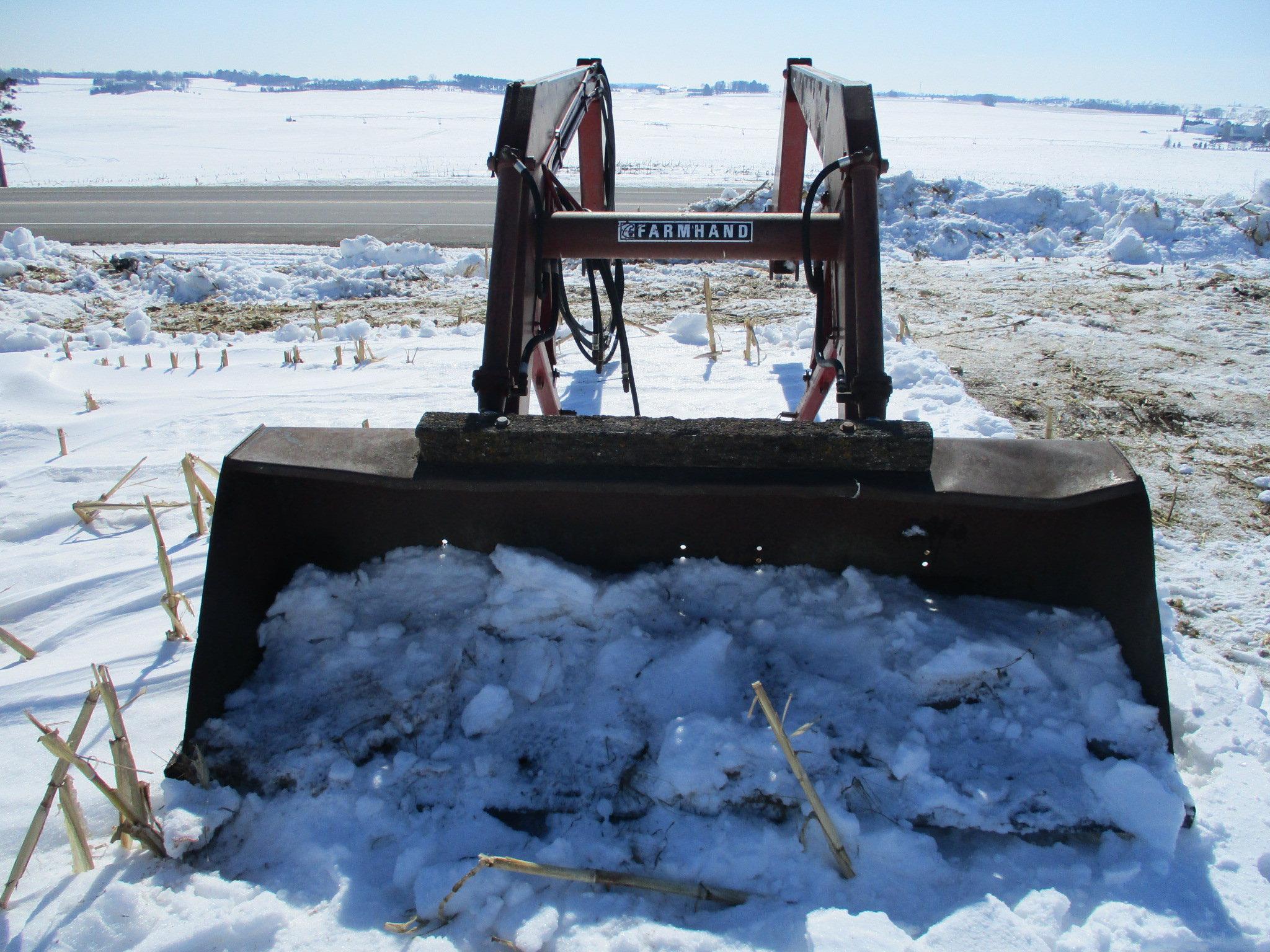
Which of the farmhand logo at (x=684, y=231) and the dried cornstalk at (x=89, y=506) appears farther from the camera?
the dried cornstalk at (x=89, y=506)

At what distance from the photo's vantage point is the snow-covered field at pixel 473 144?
24.6 metres

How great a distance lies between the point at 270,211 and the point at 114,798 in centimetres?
1874

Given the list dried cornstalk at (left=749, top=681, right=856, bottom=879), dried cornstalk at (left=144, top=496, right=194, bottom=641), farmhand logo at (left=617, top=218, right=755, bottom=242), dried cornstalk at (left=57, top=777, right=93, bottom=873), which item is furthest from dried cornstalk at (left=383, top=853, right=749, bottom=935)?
farmhand logo at (left=617, top=218, right=755, bottom=242)

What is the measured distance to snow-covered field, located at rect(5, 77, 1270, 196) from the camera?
24.6 m

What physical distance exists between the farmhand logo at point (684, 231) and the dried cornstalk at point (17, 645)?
2.46 metres

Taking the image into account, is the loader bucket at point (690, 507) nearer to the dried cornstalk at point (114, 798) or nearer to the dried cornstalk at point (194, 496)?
the dried cornstalk at point (114, 798)

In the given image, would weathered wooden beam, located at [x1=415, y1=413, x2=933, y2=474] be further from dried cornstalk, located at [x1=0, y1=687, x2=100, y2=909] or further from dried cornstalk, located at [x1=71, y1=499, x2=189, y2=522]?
dried cornstalk, located at [x1=71, y1=499, x2=189, y2=522]

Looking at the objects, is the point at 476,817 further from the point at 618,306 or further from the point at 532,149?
the point at 618,306

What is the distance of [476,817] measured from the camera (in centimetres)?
184

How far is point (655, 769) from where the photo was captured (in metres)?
1.91

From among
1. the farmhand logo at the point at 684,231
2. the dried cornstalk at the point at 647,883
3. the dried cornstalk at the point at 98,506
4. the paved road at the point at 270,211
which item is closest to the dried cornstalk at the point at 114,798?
the dried cornstalk at the point at 647,883

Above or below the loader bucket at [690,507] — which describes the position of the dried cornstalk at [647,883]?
below

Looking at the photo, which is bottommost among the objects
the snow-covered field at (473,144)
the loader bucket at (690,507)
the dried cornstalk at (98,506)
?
the dried cornstalk at (98,506)

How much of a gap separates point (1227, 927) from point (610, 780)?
4.24ft
